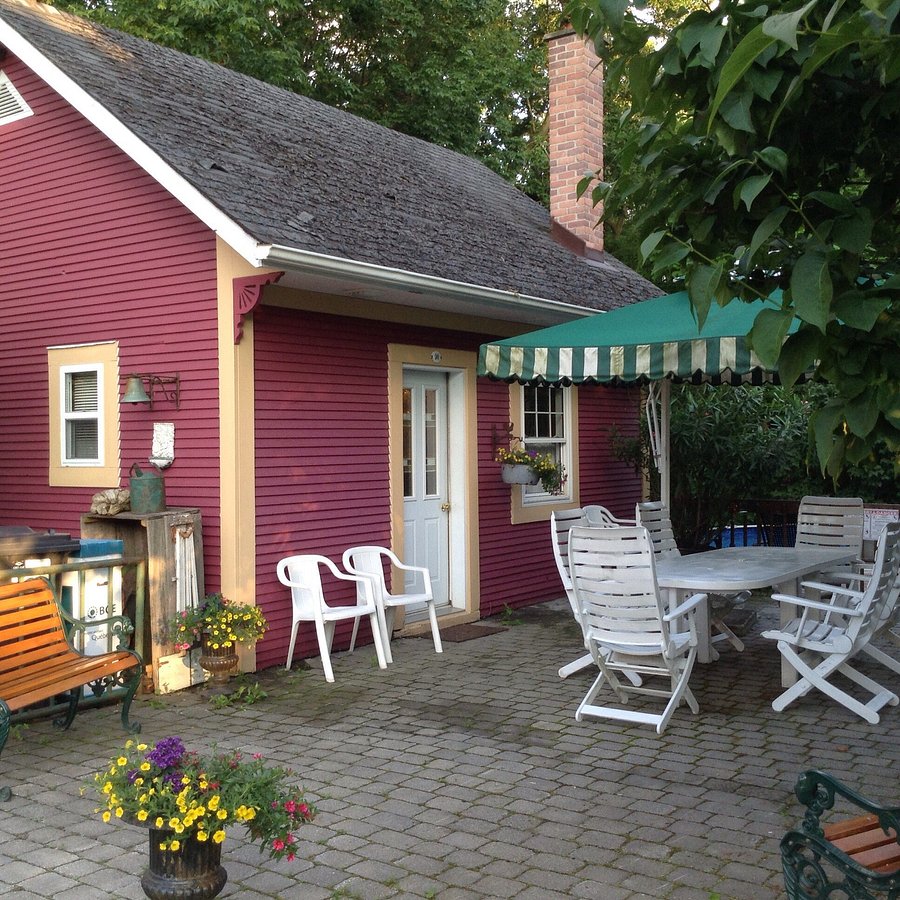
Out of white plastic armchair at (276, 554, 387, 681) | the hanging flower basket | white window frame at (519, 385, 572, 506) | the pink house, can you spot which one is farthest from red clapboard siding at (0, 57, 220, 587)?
white window frame at (519, 385, 572, 506)

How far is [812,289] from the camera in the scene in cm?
203

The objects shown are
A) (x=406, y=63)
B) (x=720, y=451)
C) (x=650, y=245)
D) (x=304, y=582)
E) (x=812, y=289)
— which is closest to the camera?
(x=812, y=289)

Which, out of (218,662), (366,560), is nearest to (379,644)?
(366,560)

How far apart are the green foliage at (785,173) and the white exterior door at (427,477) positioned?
630 centimetres

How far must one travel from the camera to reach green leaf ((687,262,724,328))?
7.25 ft

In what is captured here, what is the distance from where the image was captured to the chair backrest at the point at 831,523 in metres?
8.74

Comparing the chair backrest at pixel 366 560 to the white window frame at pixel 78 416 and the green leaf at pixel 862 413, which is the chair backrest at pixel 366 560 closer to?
the white window frame at pixel 78 416

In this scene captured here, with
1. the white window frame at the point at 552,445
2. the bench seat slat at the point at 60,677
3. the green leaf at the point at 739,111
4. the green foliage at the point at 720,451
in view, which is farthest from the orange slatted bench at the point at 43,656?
the green foliage at the point at 720,451

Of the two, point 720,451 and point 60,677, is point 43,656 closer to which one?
point 60,677

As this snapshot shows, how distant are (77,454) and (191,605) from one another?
237cm

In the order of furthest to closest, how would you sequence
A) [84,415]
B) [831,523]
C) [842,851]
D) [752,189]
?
[831,523], [84,415], [842,851], [752,189]

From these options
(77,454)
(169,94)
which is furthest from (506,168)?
(77,454)

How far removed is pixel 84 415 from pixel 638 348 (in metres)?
4.78

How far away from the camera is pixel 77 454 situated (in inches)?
348
